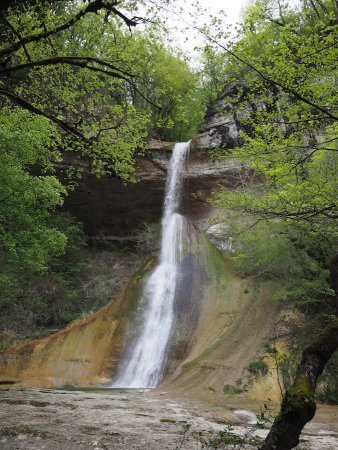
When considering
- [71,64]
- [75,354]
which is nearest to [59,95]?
[71,64]

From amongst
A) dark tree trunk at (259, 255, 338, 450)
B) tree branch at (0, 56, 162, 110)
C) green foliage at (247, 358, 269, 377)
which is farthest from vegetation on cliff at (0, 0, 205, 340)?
green foliage at (247, 358, 269, 377)

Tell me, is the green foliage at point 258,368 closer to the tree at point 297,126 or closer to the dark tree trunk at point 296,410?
the tree at point 297,126

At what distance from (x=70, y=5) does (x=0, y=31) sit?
12.9 feet

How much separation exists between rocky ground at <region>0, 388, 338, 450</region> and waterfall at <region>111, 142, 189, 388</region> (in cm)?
590

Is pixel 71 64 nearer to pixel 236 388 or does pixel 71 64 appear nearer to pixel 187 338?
pixel 236 388

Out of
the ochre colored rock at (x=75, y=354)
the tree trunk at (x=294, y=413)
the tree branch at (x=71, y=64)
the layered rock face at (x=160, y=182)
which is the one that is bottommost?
the ochre colored rock at (x=75, y=354)

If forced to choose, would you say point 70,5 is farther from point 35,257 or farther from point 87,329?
point 87,329

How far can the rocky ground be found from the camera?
14.5 feet

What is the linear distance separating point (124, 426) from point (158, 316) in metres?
11.3

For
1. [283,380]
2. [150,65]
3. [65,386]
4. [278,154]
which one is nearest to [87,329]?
[65,386]

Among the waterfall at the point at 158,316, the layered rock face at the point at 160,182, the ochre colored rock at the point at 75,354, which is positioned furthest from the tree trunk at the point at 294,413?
the layered rock face at the point at 160,182

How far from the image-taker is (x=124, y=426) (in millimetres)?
5570

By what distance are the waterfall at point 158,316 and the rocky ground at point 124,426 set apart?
590 centimetres

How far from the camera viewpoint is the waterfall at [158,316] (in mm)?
14461
